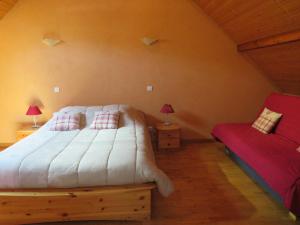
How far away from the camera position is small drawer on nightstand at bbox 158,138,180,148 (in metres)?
3.90

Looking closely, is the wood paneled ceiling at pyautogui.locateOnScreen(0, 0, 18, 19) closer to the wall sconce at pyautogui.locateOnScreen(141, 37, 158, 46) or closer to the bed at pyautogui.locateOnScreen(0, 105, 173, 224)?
the wall sconce at pyautogui.locateOnScreen(141, 37, 158, 46)

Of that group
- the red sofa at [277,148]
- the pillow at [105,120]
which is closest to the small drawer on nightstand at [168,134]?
the red sofa at [277,148]

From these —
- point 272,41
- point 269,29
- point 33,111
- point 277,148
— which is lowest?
point 277,148

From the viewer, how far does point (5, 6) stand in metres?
3.57

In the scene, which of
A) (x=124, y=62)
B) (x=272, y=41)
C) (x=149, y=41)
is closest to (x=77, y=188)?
(x=124, y=62)

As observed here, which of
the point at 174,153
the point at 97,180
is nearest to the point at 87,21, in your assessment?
the point at 174,153

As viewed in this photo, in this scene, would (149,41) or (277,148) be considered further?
(149,41)

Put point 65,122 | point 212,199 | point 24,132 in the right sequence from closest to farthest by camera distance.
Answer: point 212,199 → point 65,122 → point 24,132

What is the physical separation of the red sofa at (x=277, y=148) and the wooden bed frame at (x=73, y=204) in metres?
1.13

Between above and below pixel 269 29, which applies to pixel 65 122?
below

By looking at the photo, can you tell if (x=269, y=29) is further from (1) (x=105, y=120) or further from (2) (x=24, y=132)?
(2) (x=24, y=132)

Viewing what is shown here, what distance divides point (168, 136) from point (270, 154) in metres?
1.71

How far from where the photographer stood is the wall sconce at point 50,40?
379 centimetres

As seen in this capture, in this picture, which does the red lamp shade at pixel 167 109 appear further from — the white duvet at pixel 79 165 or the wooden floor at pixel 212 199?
the white duvet at pixel 79 165
